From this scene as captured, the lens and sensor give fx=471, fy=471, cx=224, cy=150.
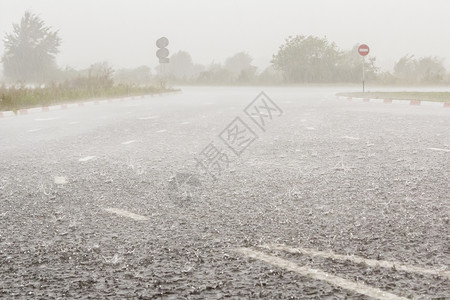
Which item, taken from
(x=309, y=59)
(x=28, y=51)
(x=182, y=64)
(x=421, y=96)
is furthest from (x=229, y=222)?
(x=182, y=64)

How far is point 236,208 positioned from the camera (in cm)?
397

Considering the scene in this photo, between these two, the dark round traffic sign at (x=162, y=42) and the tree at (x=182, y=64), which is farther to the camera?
the tree at (x=182, y=64)

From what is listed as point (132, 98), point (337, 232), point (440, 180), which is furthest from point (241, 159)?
point (132, 98)

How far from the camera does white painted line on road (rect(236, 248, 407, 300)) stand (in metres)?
2.37

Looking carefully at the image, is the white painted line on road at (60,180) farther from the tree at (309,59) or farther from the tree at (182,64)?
the tree at (182,64)

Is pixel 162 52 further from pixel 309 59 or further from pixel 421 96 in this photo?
pixel 421 96

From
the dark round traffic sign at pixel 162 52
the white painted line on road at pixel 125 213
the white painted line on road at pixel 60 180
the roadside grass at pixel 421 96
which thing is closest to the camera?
the white painted line on road at pixel 125 213

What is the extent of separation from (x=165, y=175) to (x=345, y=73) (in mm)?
39410

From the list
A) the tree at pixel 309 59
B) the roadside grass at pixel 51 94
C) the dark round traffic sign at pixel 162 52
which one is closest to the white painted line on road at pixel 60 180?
the roadside grass at pixel 51 94

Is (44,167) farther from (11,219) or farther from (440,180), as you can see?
(440,180)

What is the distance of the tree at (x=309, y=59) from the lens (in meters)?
42.6

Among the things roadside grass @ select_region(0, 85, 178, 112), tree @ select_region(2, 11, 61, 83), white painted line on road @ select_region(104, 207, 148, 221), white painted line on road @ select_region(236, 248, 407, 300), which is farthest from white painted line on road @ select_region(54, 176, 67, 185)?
tree @ select_region(2, 11, 61, 83)

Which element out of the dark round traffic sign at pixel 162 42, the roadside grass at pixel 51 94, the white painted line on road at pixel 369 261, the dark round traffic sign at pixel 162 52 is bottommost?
the white painted line on road at pixel 369 261

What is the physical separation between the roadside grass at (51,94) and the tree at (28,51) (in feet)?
106
